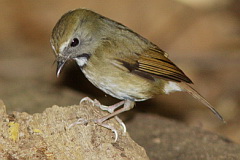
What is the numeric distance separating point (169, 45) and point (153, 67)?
Result: 4.57m

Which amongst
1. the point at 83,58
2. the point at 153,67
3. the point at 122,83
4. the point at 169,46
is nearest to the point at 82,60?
the point at 83,58

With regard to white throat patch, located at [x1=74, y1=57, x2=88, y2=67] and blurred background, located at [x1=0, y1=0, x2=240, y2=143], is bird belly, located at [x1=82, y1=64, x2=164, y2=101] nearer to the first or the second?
white throat patch, located at [x1=74, y1=57, x2=88, y2=67]

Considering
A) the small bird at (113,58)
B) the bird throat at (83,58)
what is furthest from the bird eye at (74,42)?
the bird throat at (83,58)

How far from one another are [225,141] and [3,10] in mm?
6447

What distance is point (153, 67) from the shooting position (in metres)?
5.88

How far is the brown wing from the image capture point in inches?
229

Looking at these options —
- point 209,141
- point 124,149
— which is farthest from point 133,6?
point 124,149

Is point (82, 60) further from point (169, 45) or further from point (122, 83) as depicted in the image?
point (169, 45)

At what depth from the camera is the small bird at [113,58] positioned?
17.6 feet

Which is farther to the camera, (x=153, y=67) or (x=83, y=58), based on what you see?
(x=153, y=67)

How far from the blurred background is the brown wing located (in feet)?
9.13

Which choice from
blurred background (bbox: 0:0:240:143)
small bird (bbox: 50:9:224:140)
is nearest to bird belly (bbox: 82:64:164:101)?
small bird (bbox: 50:9:224:140)

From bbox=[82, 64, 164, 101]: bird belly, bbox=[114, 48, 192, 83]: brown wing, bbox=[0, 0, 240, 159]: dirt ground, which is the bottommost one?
bbox=[0, 0, 240, 159]: dirt ground

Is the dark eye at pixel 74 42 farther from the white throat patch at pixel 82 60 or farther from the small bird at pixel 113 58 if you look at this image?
the white throat patch at pixel 82 60
